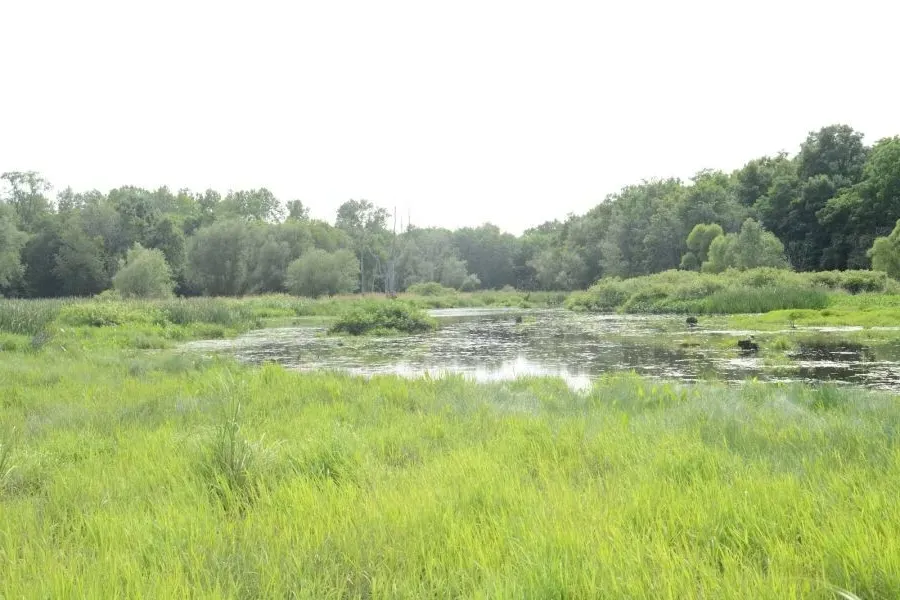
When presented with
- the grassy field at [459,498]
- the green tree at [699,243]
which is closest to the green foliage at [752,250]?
the green tree at [699,243]

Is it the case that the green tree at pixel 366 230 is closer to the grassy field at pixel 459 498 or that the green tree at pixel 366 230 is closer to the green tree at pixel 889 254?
the green tree at pixel 889 254

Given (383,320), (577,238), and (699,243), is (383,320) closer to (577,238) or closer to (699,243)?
(699,243)

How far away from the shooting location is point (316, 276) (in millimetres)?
54719

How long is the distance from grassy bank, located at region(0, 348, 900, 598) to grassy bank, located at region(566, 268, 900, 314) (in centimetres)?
2365

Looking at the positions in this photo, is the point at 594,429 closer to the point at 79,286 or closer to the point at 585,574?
the point at 585,574

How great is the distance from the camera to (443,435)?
561 cm

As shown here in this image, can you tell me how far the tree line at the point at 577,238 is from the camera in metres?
45.5

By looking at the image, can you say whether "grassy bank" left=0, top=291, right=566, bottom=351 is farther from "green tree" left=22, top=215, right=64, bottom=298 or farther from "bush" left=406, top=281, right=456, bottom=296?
"green tree" left=22, top=215, right=64, bottom=298

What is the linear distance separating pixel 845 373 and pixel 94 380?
1246cm

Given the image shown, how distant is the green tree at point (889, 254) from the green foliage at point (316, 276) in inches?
1595

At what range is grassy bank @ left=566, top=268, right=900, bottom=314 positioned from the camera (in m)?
27.8

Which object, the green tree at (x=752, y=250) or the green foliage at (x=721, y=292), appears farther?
the green tree at (x=752, y=250)

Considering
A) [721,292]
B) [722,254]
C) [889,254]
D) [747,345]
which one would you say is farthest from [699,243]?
[747,345]

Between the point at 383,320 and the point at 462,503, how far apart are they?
70.4 feet
